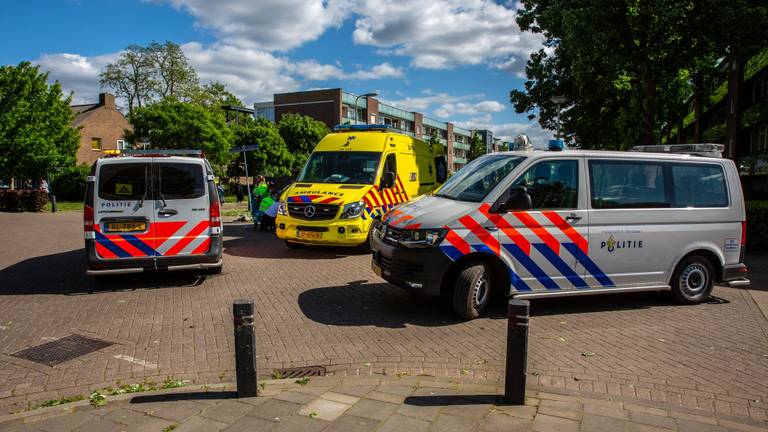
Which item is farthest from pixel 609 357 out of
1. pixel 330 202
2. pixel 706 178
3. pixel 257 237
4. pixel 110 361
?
pixel 257 237

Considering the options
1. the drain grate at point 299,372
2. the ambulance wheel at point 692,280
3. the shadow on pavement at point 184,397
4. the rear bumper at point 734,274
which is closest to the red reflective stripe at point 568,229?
the ambulance wheel at point 692,280

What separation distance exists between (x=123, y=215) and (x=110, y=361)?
129 inches

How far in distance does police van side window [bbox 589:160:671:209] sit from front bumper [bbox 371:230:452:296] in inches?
80.3

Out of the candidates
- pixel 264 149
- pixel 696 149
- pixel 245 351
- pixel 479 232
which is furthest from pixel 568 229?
pixel 264 149

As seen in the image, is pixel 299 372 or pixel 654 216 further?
pixel 654 216

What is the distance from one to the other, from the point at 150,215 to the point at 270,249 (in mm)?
4042

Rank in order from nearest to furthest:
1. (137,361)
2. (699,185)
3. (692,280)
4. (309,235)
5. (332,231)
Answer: (137,361) → (699,185) → (692,280) → (332,231) → (309,235)

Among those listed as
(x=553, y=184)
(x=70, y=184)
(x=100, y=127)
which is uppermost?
(x=100, y=127)

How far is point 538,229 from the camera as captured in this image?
5.84 meters

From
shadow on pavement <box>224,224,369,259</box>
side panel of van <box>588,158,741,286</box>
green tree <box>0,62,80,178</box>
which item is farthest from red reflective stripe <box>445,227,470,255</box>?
green tree <box>0,62,80,178</box>

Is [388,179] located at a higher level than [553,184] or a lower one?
higher

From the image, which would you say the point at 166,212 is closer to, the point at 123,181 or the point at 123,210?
the point at 123,210

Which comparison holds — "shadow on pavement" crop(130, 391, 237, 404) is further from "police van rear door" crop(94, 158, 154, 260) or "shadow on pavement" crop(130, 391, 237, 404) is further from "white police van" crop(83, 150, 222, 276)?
"police van rear door" crop(94, 158, 154, 260)

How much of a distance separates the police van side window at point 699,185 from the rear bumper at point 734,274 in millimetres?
827
